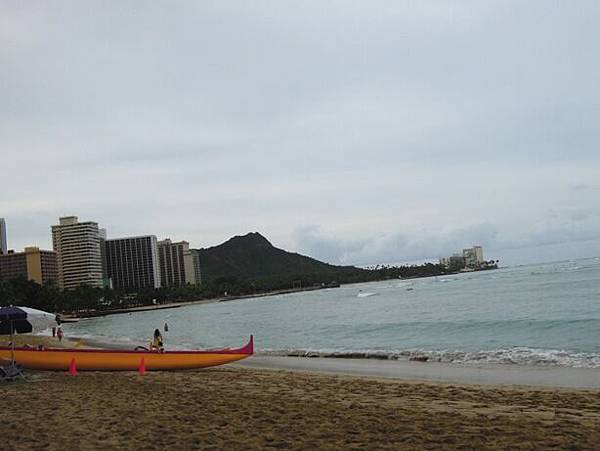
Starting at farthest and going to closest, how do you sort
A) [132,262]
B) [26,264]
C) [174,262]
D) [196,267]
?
[196,267], [174,262], [132,262], [26,264]

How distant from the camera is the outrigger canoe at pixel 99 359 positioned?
594 inches

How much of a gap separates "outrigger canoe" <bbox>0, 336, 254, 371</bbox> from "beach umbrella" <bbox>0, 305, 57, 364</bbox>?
54 centimetres

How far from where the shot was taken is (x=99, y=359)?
1527 cm

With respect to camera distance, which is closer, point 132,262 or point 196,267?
point 132,262

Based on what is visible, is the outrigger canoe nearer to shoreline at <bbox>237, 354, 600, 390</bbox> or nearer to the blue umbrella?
the blue umbrella

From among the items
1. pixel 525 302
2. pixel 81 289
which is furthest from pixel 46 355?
pixel 81 289

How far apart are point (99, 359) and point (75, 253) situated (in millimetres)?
147695

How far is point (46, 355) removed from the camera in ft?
49.5

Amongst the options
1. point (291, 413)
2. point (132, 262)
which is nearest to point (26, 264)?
point (132, 262)

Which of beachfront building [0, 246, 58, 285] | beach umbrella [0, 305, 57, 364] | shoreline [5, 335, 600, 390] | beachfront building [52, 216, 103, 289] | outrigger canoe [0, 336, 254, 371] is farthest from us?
beachfront building [52, 216, 103, 289]

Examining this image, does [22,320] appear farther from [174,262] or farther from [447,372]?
[174,262]

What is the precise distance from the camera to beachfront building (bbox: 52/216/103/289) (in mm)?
152750

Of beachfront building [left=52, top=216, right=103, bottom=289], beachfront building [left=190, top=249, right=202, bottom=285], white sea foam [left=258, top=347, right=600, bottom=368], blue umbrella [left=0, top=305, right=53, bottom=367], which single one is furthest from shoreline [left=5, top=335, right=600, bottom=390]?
beachfront building [left=190, top=249, right=202, bottom=285]

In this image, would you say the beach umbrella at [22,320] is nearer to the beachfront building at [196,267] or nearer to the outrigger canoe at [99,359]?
the outrigger canoe at [99,359]
